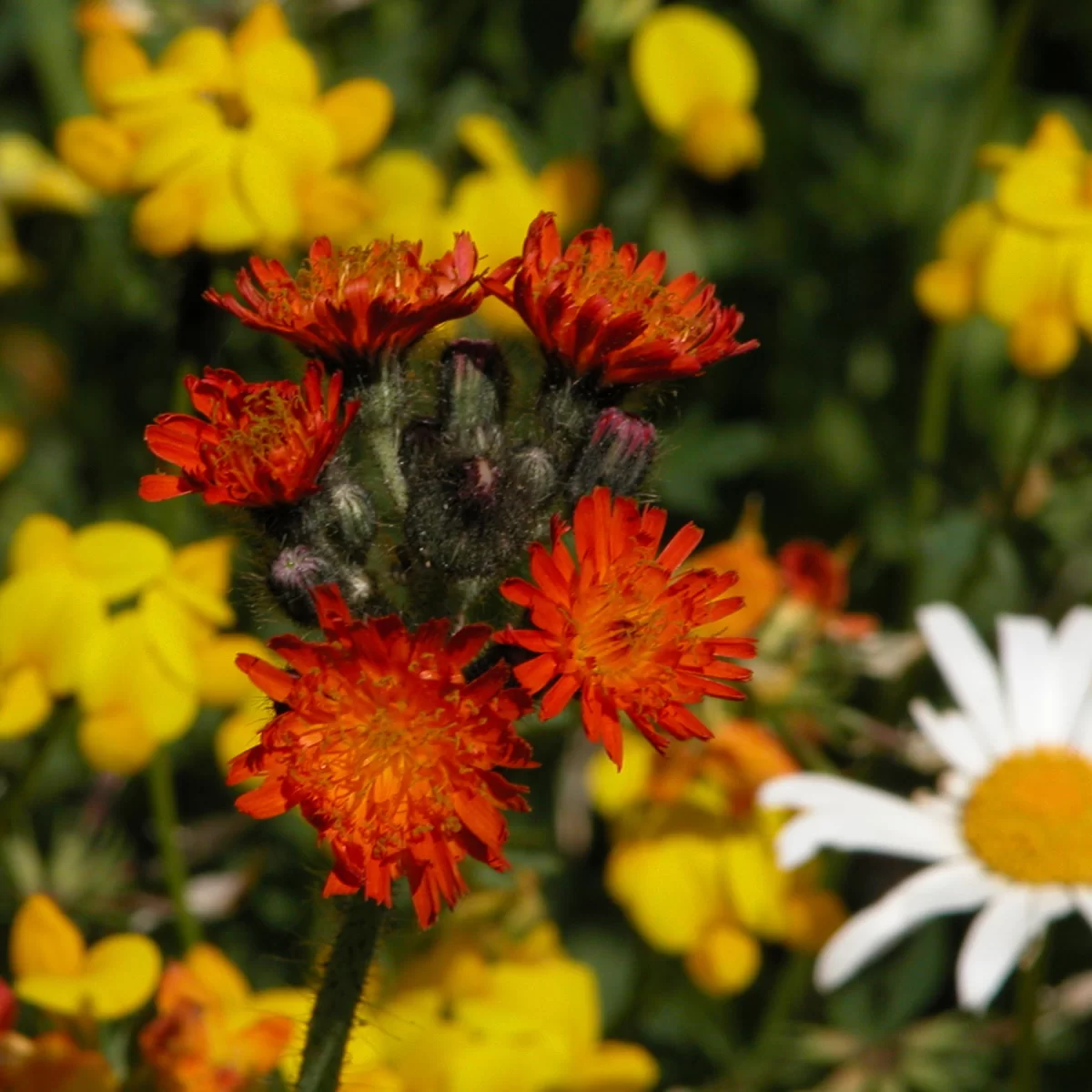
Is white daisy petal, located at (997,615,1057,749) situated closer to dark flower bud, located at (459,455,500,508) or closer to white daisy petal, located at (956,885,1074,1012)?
white daisy petal, located at (956,885,1074,1012)

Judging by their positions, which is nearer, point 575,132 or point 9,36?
point 575,132

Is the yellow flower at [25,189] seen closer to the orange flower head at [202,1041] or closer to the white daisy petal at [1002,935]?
the orange flower head at [202,1041]

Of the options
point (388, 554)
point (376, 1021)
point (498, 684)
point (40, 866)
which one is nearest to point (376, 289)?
point (388, 554)

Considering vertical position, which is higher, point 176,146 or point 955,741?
point 176,146

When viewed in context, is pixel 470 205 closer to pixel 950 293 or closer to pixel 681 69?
pixel 681 69

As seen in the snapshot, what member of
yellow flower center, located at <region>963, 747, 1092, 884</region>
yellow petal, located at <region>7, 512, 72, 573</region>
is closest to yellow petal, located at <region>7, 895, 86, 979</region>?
yellow petal, located at <region>7, 512, 72, 573</region>

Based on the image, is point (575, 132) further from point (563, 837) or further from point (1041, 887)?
point (1041, 887)

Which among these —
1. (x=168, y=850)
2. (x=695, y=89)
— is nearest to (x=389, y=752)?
(x=168, y=850)
